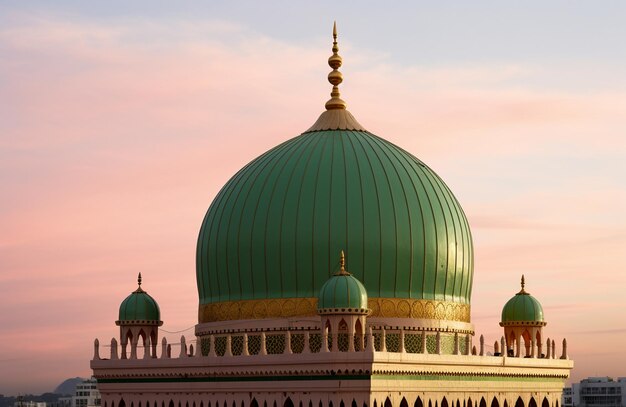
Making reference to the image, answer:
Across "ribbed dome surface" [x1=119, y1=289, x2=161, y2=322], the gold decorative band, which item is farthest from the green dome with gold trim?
"ribbed dome surface" [x1=119, y1=289, x2=161, y2=322]

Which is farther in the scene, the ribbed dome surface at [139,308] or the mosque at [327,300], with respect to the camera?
the ribbed dome surface at [139,308]

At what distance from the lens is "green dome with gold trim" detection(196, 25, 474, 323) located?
53.1 metres

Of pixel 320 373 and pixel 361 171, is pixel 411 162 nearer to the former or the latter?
pixel 361 171

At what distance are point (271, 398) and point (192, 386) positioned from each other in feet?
14.6

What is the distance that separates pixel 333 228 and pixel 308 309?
3.24 m

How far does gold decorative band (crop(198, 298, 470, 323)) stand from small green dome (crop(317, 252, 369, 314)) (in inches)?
139

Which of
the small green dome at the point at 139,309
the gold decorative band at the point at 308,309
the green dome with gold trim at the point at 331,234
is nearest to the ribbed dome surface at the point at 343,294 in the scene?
the gold decorative band at the point at 308,309

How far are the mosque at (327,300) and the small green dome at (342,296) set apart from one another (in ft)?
0.16

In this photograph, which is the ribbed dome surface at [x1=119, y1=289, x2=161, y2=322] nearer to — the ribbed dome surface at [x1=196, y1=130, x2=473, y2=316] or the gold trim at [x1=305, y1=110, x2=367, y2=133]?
the ribbed dome surface at [x1=196, y1=130, x2=473, y2=316]

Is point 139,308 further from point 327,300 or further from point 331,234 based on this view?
point 327,300

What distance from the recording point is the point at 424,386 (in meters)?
50.9

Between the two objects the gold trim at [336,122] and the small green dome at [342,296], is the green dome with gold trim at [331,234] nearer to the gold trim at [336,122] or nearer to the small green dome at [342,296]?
the gold trim at [336,122]

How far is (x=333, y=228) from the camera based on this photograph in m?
53.1

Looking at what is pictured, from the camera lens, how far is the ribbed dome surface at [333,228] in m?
53.1
